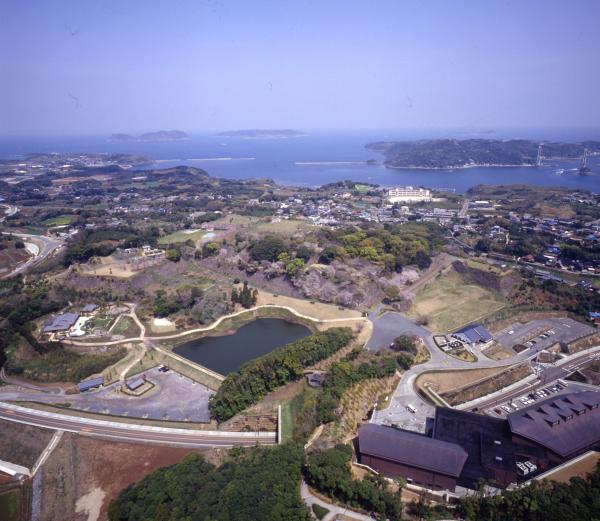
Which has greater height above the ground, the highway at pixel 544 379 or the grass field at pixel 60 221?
the grass field at pixel 60 221

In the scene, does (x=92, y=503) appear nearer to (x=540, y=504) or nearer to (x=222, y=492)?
(x=222, y=492)

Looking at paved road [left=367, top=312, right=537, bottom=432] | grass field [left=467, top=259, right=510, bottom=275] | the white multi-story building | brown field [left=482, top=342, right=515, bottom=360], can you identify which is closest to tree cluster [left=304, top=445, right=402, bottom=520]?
paved road [left=367, top=312, right=537, bottom=432]

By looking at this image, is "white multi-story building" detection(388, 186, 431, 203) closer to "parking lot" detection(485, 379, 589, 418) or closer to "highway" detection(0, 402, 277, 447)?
"parking lot" detection(485, 379, 589, 418)

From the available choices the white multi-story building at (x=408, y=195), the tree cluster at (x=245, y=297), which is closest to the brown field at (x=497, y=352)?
the tree cluster at (x=245, y=297)

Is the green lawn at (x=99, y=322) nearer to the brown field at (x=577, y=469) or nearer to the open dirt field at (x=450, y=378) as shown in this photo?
the open dirt field at (x=450, y=378)

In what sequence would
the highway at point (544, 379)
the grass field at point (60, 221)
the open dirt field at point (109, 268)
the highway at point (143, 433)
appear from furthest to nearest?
the grass field at point (60, 221) < the open dirt field at point (109, 268) < the highway at point (544, 379) < the highway at point (143, 433)

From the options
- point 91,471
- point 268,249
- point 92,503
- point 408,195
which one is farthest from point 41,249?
point 408,195

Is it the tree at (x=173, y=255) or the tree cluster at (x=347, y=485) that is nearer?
the tree cluster at (x=347, y=485)

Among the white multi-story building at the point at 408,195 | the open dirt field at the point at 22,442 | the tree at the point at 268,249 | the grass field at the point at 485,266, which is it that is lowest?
the open dirt field at the point at 22,442

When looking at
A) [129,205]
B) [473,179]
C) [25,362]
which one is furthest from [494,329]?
[473,179]
